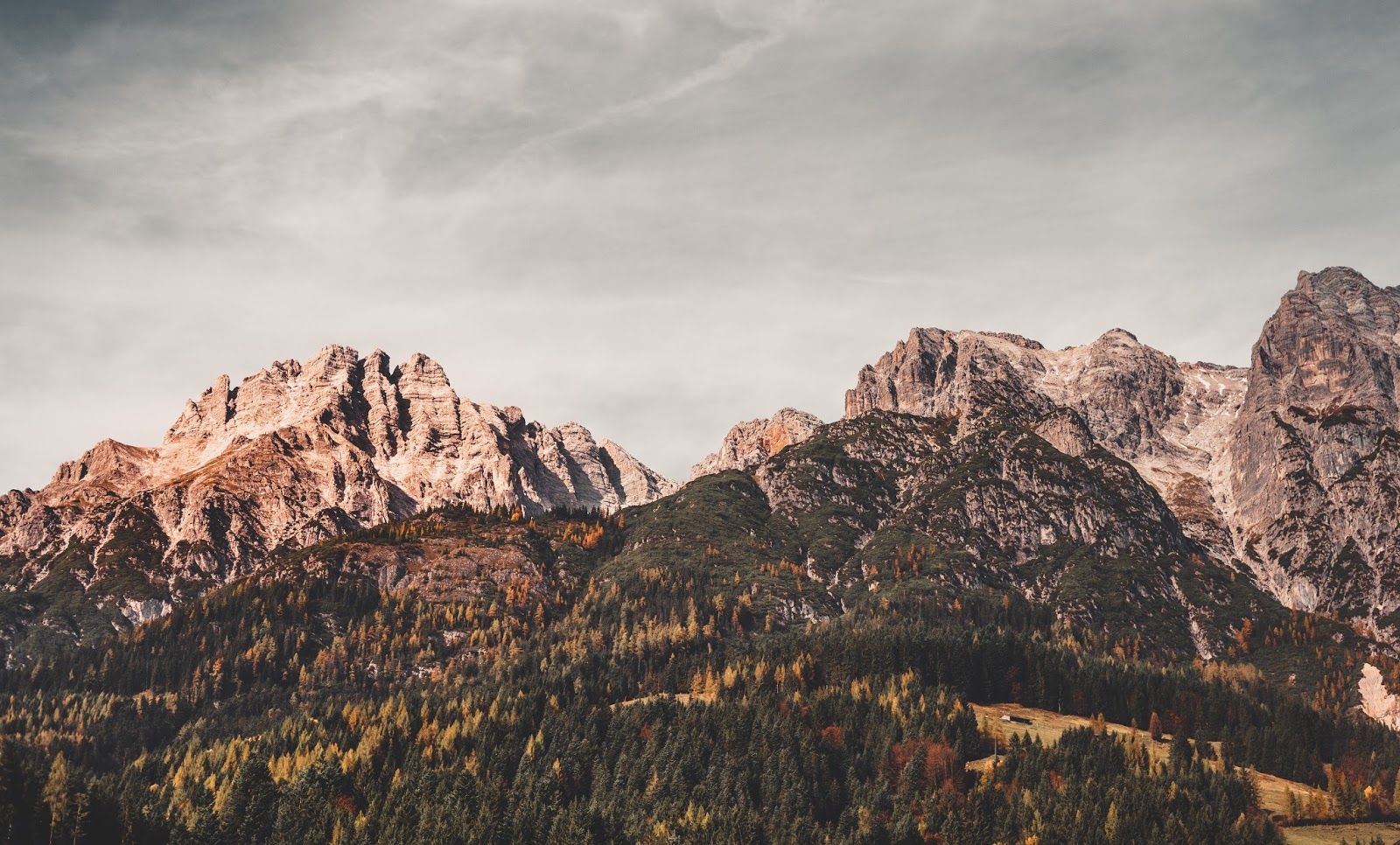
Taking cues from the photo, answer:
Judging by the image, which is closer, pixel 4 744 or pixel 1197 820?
pixel 4 744

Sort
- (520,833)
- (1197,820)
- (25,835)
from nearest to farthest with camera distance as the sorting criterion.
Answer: (25,835)
(520,833)
(1197,820)

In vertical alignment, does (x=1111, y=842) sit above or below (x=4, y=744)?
below

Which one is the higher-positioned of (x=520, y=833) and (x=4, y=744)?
(x=4, y=744)

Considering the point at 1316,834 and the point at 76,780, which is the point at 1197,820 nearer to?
the point at 1316,834

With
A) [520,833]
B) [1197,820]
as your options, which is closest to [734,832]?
[520,833]

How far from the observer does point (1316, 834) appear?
19938 centimetres

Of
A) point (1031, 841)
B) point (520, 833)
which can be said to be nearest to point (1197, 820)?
point (1031, 841)

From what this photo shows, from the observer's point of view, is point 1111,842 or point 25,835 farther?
point 1111,842

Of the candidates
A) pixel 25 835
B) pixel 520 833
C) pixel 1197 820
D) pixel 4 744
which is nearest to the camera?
pixel 25 835

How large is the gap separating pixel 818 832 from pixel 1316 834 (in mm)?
90295

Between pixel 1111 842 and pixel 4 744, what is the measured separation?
176 meters

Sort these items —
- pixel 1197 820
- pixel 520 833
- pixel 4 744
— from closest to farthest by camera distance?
pixel 4 744 < pixel 520 833 < pixel 1197 820

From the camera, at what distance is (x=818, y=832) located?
19112cm

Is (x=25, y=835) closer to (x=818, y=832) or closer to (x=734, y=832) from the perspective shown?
(x=734, y=832)
